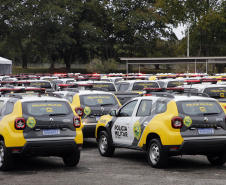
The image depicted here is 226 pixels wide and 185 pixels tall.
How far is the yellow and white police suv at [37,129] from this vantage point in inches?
428

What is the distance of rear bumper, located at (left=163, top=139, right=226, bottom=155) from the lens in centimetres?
1090

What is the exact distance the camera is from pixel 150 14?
83625mm

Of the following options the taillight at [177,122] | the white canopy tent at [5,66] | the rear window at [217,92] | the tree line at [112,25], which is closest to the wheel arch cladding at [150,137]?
the taillight at [177,122]

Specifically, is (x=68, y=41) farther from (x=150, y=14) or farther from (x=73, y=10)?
(x=150, y=14)

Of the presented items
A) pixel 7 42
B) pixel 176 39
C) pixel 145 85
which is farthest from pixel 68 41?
pixel 145 85

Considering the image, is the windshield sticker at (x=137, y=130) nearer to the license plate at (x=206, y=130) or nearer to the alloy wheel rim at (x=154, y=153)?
the alloy wheel rim at (x=154, y=153)

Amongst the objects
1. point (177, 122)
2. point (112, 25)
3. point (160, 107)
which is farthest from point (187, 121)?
point (112, 25)

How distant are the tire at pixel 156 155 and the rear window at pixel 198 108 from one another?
2.78 ft

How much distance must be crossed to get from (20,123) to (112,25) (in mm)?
77602

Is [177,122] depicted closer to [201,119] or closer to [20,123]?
[201,119]

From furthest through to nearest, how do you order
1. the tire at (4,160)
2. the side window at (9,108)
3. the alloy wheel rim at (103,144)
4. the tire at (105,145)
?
the alloy wheel rim at (103,144), the tire at (105,145), the side window at (9,108), the tire at (4,160)

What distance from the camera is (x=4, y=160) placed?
10992mm

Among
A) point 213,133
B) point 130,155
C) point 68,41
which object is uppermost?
point 68,41

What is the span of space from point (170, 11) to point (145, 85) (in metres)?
56.5
